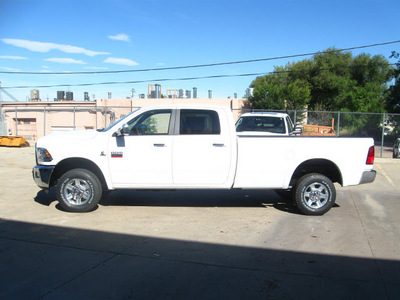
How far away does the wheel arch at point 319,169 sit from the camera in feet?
21.0

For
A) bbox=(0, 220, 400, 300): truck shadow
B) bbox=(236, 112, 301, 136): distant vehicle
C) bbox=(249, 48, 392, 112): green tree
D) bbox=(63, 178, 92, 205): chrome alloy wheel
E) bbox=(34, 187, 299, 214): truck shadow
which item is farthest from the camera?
bbox=(249, 48, 392, 112): green tree

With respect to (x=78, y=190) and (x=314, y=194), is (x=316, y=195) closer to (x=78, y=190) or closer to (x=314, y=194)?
(x=314, y=194)

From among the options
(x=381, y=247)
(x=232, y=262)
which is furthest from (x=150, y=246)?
(x=381, y=247)

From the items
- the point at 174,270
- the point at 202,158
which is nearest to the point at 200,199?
the point at 202,158

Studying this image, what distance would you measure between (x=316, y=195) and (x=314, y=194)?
0.04 metres

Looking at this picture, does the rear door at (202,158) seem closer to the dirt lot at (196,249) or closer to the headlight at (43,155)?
the dirt lot at (196,249)

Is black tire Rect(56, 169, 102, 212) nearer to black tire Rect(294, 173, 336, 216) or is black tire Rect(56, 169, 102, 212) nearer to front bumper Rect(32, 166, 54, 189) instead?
front bumper Rect(32, 166, 54, 189)

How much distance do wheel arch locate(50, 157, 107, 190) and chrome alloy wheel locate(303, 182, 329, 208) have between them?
12.4 feet

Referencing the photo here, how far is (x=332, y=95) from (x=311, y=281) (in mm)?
43308

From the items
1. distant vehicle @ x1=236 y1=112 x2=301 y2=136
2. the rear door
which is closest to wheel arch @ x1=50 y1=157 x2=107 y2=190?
the rear door

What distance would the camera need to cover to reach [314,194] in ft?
21.0

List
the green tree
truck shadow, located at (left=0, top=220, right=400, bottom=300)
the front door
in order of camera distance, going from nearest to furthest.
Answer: truck shadow, located at (left=0, top=220, right=400, bottom=300) < the front door < the green tree

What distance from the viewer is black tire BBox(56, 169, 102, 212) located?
622 cm

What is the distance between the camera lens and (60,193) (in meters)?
6.25
